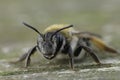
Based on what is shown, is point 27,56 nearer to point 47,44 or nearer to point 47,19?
point 47,44

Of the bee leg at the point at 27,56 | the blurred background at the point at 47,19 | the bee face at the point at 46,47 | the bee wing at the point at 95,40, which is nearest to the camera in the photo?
the bee face at the point at 46,47

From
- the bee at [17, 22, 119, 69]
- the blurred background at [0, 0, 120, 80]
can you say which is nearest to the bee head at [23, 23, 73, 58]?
the bee at [17, 22, 119, 69]

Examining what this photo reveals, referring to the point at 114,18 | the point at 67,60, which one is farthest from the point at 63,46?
the point at 114,18

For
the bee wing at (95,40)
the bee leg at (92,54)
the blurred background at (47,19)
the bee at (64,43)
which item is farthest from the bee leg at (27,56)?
the bee wing at (95,40)

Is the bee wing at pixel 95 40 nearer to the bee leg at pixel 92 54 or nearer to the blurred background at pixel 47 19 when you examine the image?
the blurred background at pixel 47 19

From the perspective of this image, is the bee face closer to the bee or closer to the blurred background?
the bee

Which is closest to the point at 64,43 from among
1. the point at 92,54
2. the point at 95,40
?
the point at 92,54

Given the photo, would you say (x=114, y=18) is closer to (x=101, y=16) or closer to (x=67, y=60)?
(x=101, y=16)
